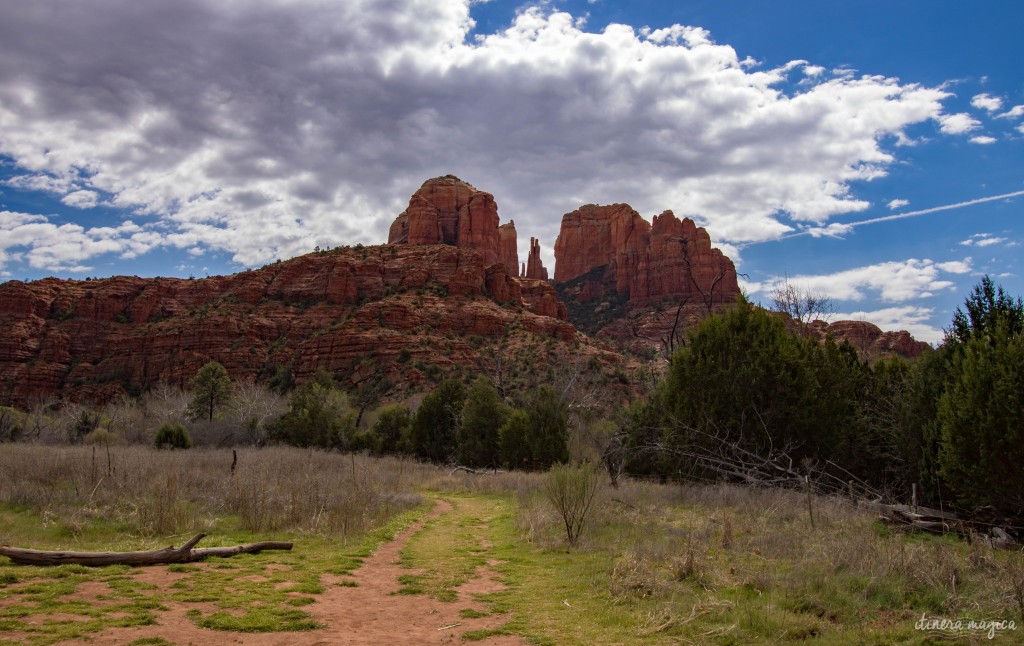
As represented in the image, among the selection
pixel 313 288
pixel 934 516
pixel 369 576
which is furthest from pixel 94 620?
pixel 313 288

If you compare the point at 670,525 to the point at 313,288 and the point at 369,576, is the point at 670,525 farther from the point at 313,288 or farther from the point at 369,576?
the point at 313,288

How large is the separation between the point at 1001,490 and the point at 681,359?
998 centimetres

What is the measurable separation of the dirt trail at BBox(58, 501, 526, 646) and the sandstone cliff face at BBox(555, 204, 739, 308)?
3648 inches

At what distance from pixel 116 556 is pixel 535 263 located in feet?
502

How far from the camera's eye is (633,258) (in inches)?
4902

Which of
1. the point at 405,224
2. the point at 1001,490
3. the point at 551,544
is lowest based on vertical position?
the point at 551,544

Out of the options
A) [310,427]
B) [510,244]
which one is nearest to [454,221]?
[510,244]

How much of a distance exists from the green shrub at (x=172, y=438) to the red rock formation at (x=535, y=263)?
124 metres

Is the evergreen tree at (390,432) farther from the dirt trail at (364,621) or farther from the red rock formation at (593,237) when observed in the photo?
the red rock formation at (593,237)

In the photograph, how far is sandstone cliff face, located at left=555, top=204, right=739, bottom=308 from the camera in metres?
114

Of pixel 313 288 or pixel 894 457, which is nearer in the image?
pixel 894 457

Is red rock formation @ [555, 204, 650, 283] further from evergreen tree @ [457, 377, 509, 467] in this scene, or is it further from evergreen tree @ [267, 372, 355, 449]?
evergreen tree @ [457, 377, 509, 467]

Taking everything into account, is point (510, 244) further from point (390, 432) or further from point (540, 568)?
point (540, 568)

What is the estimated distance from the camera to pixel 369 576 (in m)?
9.22
